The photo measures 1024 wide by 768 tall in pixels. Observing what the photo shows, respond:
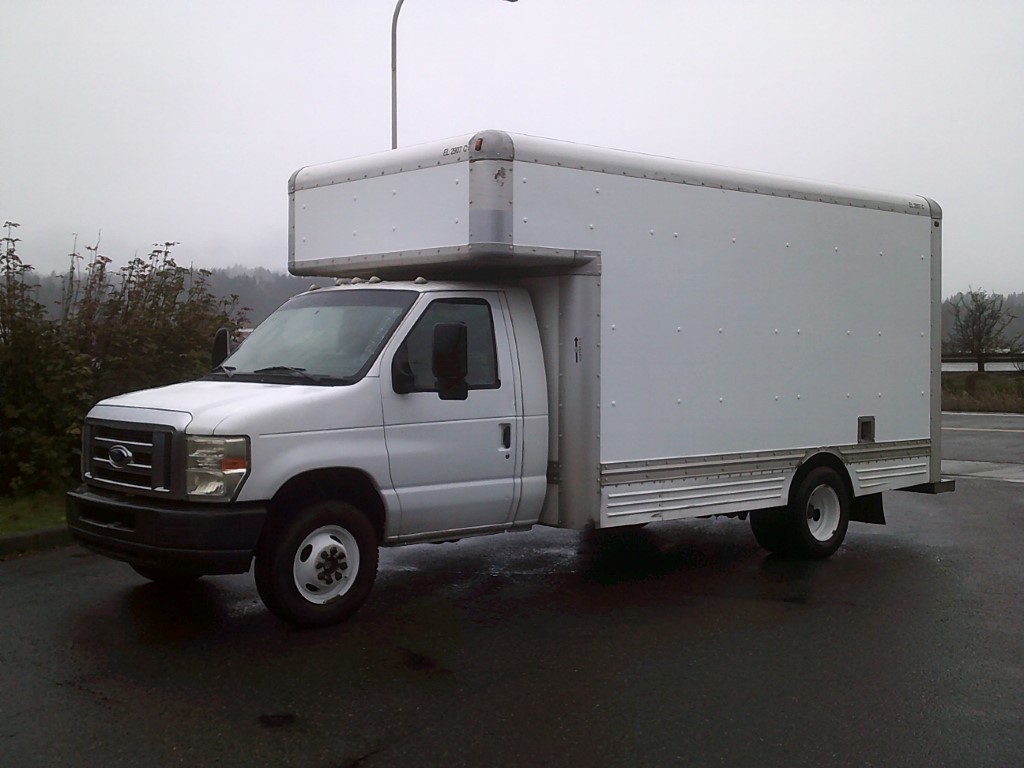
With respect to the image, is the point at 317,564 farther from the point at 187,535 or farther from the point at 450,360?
the point at 450,360

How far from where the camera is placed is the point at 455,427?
7359 mm

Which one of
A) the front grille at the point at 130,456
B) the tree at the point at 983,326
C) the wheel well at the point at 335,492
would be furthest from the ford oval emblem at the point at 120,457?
the tree at the point at 983,326

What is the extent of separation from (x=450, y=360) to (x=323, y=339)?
975mm

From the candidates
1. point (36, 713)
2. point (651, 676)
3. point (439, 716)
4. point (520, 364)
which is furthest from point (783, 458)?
point (36, 713)

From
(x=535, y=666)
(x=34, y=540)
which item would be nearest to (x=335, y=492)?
(x=535, y=666)

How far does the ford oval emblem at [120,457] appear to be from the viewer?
6.71 meters

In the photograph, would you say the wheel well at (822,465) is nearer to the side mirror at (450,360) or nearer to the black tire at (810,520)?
the black tire at (810,520)

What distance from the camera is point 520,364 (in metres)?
7.76

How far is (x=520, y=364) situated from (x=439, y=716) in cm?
302

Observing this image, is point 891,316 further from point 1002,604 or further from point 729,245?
point 1002,604

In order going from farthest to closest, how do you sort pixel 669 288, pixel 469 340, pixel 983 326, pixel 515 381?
pixel 983 326, pixel 669 288, pixel 515 381, pixel 469 340

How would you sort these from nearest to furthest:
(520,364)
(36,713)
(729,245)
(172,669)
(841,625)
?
(36,713) < (172,669) < (841,625) < (520,364) < (729,245)

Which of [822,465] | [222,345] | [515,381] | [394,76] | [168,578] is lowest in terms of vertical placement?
[168,578]

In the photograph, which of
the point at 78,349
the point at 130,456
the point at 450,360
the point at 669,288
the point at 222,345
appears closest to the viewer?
the point at 130,456
